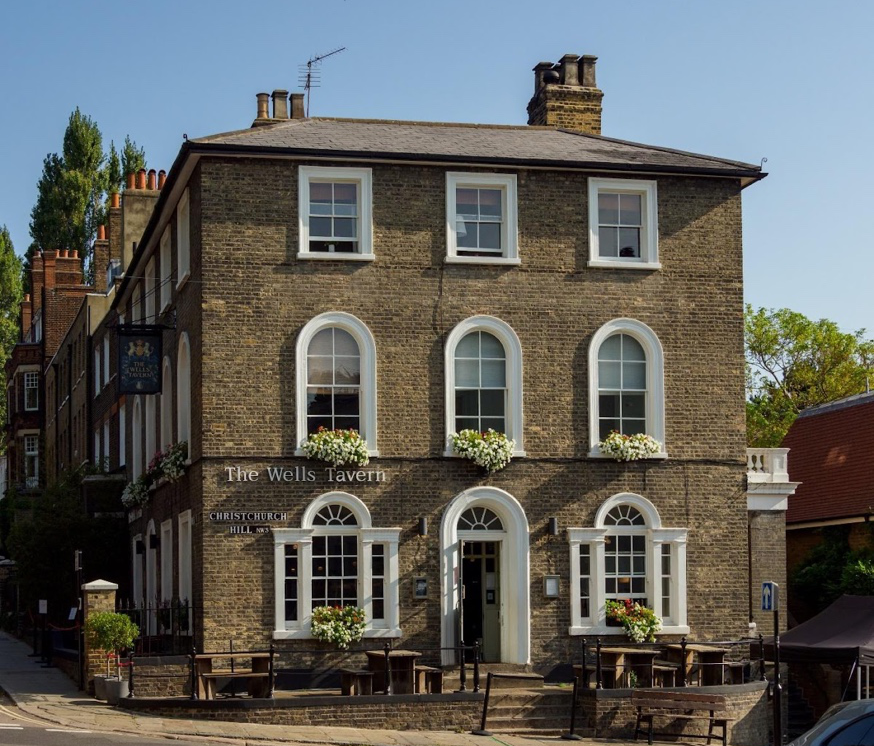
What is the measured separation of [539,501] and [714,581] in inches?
149

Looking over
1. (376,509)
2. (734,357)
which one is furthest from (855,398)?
(376,509)

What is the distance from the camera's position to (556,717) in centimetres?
2531

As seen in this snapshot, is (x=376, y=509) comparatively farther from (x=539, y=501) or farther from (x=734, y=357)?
(x=734, y=357)

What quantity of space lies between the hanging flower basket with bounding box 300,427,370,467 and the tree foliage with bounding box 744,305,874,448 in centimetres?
2910

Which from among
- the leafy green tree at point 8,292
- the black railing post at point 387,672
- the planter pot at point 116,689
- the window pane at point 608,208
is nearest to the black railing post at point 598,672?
the black railing post at point 387,672

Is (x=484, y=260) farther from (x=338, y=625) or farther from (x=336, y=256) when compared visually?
(x=338, y=625)

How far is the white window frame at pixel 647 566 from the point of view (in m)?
27.7

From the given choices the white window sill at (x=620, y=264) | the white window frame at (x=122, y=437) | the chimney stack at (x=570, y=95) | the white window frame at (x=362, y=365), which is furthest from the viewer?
the white window frame at (x=122, y=437)

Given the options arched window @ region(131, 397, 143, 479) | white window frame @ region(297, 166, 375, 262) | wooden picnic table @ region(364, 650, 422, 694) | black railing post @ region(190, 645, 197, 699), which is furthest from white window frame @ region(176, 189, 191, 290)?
wooden picnic table @ region(364, 650, 422, 694)

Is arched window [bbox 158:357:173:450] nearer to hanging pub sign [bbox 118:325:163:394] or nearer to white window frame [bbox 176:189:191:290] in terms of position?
hanging pub sign [bbox 118:325:163:394]

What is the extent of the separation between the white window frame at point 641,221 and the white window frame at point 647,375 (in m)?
1.13

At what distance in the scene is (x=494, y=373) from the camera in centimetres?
2808

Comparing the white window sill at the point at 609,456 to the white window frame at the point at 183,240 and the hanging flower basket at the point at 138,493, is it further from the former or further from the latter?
the hanging flower basket at the point at 138,493

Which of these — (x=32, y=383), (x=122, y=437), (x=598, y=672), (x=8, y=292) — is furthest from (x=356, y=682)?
(x=8, y=292)
